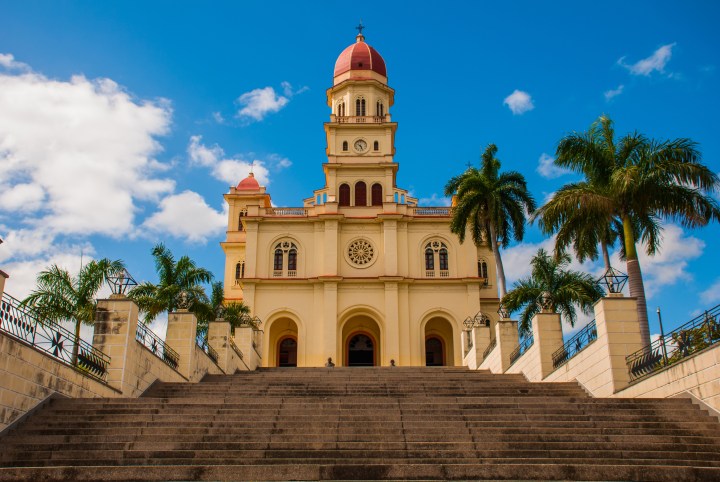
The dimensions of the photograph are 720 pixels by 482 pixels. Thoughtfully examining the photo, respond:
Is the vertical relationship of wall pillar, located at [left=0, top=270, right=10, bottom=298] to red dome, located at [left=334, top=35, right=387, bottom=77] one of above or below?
below

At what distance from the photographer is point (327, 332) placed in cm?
3931

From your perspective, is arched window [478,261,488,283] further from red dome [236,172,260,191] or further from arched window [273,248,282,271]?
red dome [236,172,260,191]

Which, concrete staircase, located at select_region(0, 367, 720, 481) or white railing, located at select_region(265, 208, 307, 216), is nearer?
concrete staircase, located at select_region(0, 367, 720, 481)

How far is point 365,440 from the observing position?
11.3m

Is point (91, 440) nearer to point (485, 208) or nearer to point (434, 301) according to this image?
point (485, 208)

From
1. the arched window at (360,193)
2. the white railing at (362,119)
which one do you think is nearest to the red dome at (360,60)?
the white railing at (362,119)

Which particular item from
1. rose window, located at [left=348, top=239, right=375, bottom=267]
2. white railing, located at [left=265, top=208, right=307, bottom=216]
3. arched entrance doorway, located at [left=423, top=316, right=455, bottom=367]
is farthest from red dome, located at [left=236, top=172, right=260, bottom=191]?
arched entrance doorway, located at [left=423, top=316, right=455, bottom=367]

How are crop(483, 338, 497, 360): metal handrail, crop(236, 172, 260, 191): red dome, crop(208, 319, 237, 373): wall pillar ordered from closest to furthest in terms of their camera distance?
1. crop(208, 319, 237, 373): wall pillar
2. crop(483, 338, 497, 360): metal handrail
3. crop(236, 172, 260, 191): red dome

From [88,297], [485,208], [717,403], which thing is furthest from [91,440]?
[485,208]

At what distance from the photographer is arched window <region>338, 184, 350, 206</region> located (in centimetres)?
4403

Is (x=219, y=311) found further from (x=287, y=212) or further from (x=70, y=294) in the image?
(x=287, y=212)

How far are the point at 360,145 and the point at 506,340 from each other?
24.7 metres

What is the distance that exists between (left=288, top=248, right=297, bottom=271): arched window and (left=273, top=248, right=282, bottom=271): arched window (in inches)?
22.3

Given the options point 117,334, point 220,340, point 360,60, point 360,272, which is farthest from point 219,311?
point 360,60
